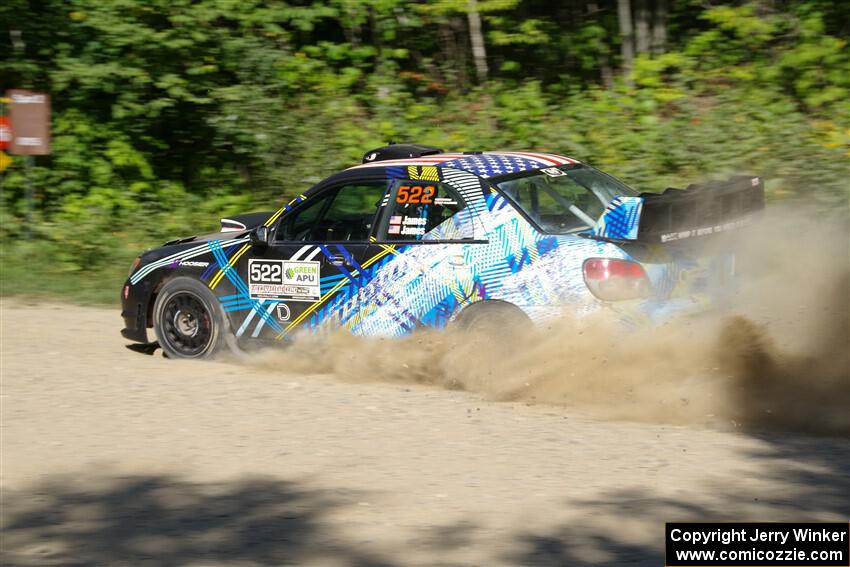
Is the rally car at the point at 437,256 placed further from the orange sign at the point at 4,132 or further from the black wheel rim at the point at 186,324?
the orange sign at the point at 4,132

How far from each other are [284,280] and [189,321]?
1081 mm

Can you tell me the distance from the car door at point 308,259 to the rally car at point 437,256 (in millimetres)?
11

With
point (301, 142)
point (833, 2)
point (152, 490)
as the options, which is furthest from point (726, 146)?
point (152, 490)

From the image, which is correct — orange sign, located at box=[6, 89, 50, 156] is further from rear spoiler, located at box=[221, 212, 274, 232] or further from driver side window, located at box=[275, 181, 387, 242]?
driver side window, located at box=[275, 181, 387, 242]

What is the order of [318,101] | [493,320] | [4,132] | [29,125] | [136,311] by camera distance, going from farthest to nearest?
[318,101]
[4,132]
[29,125]
[136,311]
[493,320]

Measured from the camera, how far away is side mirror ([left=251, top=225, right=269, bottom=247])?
337 inches

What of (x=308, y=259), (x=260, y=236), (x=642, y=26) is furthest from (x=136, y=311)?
(x=642, y=26)

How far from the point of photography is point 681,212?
23.4 feet

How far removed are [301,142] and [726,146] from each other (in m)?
5.70

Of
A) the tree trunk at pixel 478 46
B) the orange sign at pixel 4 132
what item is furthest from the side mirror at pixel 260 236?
the tree trunk at pixel 478 46

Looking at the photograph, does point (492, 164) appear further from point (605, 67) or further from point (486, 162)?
point (605, 67)

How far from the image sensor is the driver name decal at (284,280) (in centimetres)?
835

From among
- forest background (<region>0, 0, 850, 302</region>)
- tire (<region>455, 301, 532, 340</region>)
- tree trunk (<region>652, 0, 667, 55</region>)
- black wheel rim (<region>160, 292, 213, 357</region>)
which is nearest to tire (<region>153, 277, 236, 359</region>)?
black wheel rim (<region>160, 292, 213, 357</region>)

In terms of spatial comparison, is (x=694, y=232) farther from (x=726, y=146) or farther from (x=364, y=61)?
(x=364, y=61)
